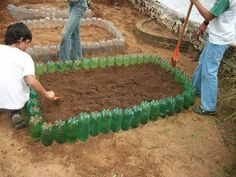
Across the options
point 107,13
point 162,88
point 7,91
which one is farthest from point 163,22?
point 7,91

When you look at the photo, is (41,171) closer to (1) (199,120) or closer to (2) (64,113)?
(2) (64,113)

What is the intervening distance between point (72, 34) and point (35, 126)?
220cm

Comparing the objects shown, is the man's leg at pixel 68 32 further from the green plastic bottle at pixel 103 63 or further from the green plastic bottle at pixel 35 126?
the green plastic bottle at pixel 35 126

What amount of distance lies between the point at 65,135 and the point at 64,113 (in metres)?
0.43

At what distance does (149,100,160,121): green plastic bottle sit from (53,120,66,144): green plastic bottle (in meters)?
1.27

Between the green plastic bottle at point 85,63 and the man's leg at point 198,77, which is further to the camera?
the green plastic bottle at point 85,63

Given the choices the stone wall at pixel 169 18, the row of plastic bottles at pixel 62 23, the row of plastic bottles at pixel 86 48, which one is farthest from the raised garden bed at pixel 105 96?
the row of plastic bottles at pixel 62 23

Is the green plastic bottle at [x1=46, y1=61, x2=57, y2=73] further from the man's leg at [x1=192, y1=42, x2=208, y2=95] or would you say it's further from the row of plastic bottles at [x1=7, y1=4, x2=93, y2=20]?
the row of plastic bottles at [x1=7, y1=4, x2=93, y2=20]

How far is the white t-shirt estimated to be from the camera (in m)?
4.09

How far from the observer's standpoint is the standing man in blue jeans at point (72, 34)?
18.0 ft

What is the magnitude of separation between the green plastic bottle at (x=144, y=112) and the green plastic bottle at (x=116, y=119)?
1.14 feet

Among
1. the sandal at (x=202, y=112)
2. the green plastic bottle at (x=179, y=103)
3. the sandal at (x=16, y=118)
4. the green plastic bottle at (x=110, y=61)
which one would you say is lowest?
the sandal at (x=202, y=112)

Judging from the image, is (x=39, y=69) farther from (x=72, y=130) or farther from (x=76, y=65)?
(x=72, y=130)

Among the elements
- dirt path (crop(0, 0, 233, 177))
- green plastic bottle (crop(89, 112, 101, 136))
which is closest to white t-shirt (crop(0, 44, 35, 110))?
dirt path (crop(0, 0, 233, 177))
